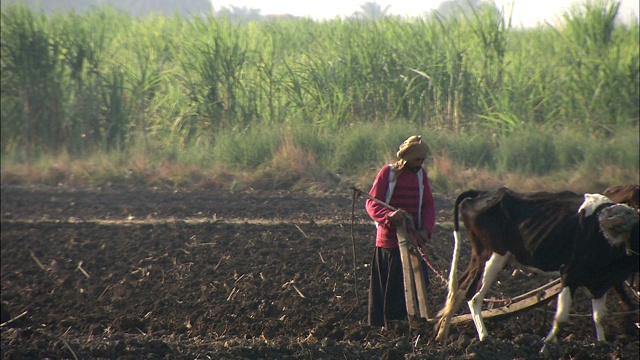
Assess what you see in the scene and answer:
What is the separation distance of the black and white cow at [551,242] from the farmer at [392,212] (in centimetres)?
37

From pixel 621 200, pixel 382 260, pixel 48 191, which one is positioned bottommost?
pixel 48 191

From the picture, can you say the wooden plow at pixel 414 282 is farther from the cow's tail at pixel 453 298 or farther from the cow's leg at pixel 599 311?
the cow's leg at pixel 599 311

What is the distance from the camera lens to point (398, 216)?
491 centimetres

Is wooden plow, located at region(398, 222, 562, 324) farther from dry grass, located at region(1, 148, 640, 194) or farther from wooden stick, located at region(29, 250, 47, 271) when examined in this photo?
dry grass, located at region(1, 148, 640, 194)

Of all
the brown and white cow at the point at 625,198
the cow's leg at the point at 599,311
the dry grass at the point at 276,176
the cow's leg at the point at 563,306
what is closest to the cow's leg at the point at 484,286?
the cow's leg at the point at 563,306

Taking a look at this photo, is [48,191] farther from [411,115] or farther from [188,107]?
[411,115]

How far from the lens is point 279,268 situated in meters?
7.03

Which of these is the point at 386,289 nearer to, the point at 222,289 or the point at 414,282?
the point at 414,282

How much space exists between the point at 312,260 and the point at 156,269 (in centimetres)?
146

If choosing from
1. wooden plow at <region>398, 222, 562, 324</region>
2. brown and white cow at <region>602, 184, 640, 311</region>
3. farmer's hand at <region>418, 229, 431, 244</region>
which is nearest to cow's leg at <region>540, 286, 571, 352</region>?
wooden plow at <region>398, 222, 562, 324</region>

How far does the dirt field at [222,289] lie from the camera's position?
489cm

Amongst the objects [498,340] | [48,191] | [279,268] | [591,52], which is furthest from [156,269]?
[591,52]

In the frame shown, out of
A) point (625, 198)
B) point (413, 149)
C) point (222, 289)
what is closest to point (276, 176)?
point (222, 289)

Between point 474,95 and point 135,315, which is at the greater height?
point 474,95
